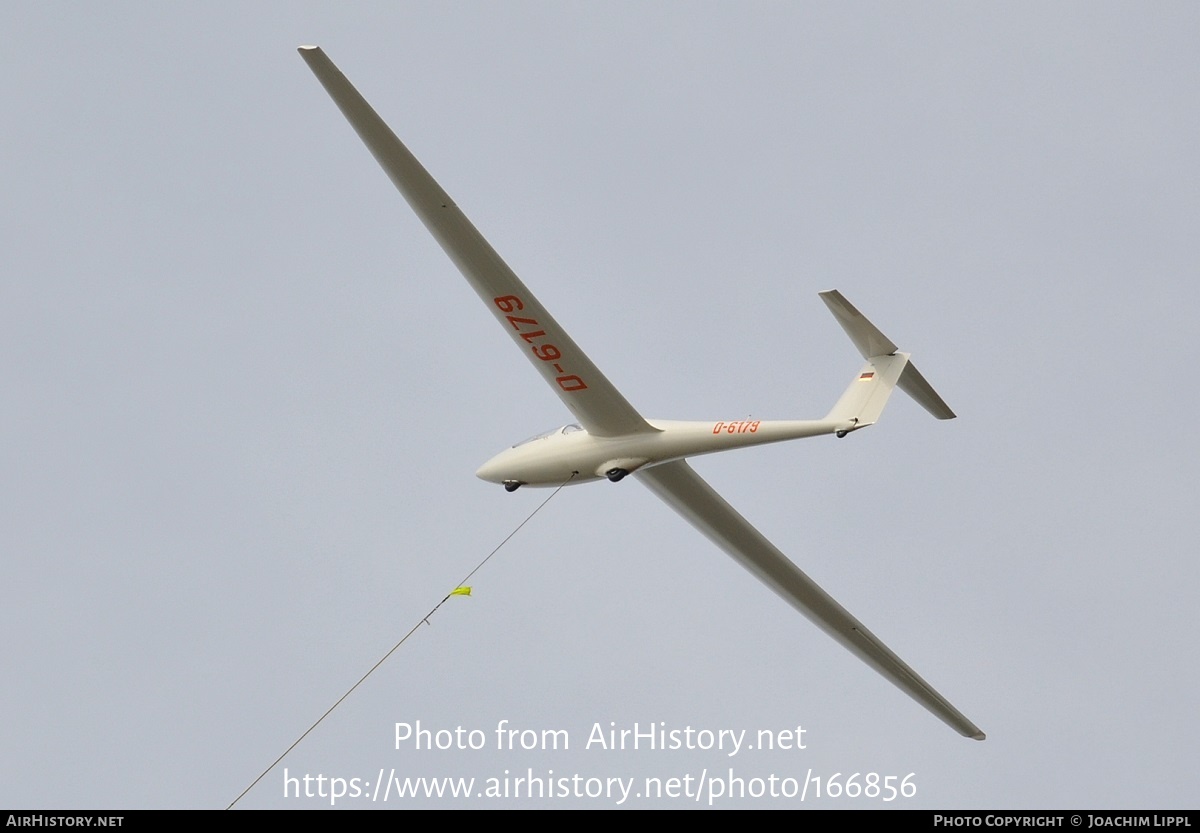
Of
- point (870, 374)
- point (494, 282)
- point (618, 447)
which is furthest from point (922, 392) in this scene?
point (494, 282)

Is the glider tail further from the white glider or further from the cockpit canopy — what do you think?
the cockpit canopy

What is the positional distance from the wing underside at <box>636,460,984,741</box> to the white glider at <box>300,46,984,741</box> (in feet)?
0.11

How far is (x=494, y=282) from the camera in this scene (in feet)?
70.0

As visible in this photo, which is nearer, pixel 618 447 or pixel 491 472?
pixel 618 447

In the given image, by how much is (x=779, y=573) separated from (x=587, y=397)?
539cm

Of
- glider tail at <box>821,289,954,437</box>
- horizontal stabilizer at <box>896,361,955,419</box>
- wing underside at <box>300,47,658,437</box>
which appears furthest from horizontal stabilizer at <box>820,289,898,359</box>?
wing underside at <box>300,47,658,437</box>

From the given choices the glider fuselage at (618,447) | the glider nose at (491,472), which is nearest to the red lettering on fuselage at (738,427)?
the glider fuselage at (618,447)

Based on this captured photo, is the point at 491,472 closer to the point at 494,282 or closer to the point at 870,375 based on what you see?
the point at 494,282

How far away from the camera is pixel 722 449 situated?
848 inches
